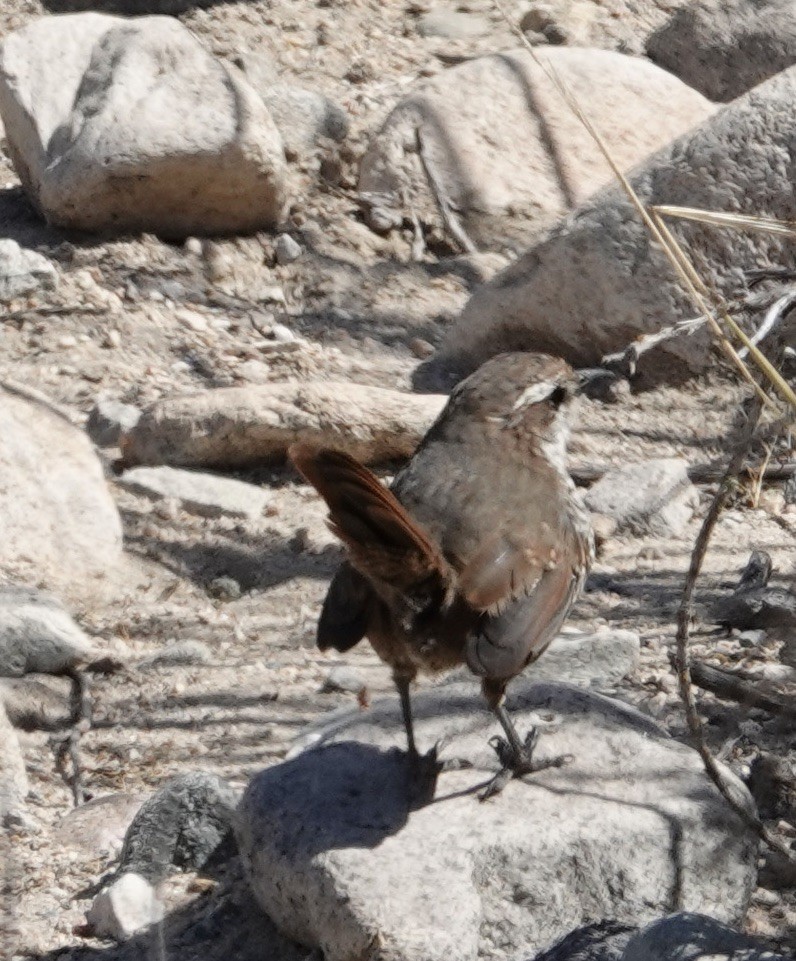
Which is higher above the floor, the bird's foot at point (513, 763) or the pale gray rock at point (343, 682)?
the bird's foot at point (513, 763)

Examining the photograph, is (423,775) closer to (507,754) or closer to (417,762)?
(417,762)

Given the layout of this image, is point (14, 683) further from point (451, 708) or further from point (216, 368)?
point (216, 368)

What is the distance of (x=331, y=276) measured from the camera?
7957 millimetres

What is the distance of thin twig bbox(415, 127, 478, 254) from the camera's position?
27.0 feet

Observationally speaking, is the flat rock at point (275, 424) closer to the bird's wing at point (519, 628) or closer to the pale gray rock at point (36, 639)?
the pale gray rock at point (36, 639)

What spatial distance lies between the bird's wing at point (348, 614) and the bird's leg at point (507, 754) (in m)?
0.31

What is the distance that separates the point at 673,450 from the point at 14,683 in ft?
9.23

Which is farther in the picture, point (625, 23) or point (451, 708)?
point (625, 23)

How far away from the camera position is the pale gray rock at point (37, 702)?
4.95m

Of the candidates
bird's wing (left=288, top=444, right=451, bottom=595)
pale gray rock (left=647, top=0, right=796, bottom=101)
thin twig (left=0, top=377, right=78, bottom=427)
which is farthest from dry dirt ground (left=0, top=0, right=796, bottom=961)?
bird's wing (left=288, top=444, right=451, bottom=595)

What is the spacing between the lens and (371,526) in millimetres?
3607

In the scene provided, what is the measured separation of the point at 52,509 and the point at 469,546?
2.12 meters

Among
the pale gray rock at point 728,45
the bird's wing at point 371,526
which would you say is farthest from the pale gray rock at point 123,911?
the pale gray rock at point 728,45

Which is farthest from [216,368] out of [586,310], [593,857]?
[593,857]
